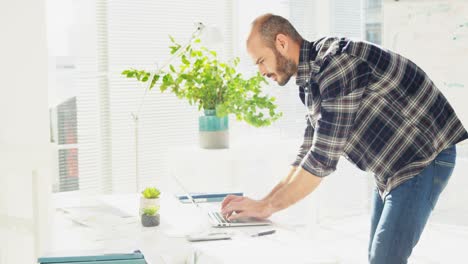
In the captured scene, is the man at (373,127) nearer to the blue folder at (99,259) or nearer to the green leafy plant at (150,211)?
the green leafy plant at (150,211)

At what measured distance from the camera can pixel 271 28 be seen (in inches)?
82.9

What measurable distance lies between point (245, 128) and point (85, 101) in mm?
1242

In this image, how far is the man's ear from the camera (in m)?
2.10

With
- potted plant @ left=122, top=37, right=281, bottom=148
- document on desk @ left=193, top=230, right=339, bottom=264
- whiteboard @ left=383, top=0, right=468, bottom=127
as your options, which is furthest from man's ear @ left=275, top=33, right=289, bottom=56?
whiteboard @ left=383, top=0, right=468, bottom=127

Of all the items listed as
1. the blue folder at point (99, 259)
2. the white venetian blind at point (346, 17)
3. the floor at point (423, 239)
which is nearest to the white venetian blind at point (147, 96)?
the white venetian blind at point (346, 17)

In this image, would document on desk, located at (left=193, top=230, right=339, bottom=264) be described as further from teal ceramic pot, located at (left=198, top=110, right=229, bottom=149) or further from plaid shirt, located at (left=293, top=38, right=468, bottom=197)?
teal ceramic pot, located at (left=198, top=110, right=229, bottom=149)

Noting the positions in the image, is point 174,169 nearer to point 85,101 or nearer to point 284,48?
point 85,101

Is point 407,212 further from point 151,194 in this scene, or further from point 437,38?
point 437,38

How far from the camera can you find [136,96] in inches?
159

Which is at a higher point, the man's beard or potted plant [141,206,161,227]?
the man's beard

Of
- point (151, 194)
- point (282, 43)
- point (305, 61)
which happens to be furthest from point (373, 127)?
point (151, 194)

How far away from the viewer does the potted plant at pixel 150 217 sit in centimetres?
193

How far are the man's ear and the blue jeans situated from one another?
61cm

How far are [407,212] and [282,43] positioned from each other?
0.72 meters
